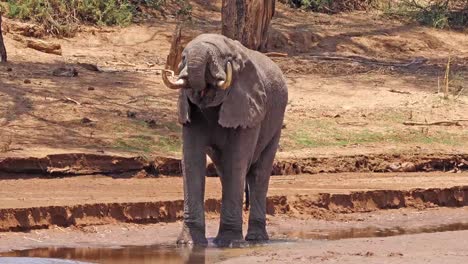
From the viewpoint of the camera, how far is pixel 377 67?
18.2 m

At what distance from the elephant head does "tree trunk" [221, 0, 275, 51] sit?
6.20 m

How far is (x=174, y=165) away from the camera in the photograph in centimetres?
1291

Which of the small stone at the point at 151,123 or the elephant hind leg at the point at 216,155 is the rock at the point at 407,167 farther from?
the elephant hind leg at the point at 216,155

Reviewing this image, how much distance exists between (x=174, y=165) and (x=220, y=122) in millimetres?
3250

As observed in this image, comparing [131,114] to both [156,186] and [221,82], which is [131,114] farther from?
[221,82]

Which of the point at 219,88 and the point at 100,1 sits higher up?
the point at 219,88

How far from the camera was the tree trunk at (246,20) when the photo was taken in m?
16.4

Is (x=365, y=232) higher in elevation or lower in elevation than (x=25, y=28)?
higher

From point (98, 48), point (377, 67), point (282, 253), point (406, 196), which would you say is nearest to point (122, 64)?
point (98, 48)

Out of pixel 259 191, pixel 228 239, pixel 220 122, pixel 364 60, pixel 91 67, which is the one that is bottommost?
pixel 364 60

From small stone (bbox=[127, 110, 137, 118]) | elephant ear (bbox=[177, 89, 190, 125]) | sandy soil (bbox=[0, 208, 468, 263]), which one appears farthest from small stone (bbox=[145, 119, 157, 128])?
elephant ear (bbox=[177, 89, 190, 125])

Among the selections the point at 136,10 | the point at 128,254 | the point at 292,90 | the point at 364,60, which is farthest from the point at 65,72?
the point at 128,254

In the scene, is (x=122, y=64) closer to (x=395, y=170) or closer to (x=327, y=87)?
(x=327, y=87)

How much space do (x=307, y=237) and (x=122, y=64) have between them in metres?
6.09
